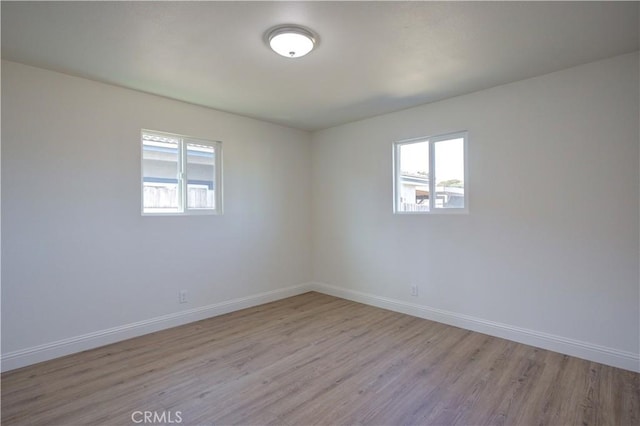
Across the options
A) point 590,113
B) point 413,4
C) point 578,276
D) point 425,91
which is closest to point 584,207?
point 578,276

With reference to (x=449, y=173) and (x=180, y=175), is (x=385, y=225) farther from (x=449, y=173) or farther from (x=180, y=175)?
(x=180, y=175)

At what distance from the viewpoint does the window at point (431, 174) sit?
3592mm

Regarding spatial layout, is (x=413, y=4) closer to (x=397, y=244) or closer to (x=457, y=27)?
(x=457, y=27)

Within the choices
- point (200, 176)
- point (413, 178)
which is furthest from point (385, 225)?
point (200, 176)

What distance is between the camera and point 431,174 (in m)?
3.80

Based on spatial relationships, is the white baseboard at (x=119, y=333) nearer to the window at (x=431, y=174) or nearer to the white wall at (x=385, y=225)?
the white wall at (x=385, y=225)

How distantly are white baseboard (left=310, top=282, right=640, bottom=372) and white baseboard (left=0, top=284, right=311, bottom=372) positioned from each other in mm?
1576

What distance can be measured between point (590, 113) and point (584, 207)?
0.80 meters

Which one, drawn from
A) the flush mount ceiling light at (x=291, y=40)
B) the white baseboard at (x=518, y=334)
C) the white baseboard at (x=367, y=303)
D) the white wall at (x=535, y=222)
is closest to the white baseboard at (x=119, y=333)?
the white baseboard at (x=367, y=303)

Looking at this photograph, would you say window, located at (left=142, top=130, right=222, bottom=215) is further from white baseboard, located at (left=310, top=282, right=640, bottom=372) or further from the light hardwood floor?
white baseboard, located at (left=310, top=282, right=640, bottom=372)

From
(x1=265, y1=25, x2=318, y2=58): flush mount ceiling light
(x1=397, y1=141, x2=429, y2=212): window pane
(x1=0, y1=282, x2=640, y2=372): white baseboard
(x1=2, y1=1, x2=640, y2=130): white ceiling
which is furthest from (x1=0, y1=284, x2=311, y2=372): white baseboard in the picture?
(x1=265, y1=25, x2=318, y2=58): flush mount ceiling light

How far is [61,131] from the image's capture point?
2881 mm

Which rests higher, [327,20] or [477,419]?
[327,20]

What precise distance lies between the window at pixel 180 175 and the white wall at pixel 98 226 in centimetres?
12
